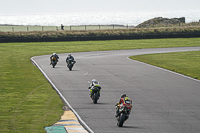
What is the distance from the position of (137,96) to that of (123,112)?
258 inches

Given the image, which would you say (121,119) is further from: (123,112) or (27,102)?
(27,102)

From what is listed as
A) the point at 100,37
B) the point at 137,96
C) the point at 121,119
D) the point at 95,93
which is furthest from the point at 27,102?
the point at 100,37

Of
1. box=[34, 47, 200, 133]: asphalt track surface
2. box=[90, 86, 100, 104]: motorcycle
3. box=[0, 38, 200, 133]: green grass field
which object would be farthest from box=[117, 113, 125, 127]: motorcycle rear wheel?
box=[90, 86, 100, 104]: motorcycle

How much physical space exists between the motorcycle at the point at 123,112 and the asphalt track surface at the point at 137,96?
10.4 inches

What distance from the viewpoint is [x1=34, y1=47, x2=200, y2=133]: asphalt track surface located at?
1459cm

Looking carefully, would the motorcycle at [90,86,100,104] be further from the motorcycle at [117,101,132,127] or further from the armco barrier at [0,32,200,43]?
the armco barrier at [0,32,200,43]

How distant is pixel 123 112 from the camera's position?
14.0 metres

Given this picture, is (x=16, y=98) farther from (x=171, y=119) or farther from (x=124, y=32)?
(x=124, y=32)

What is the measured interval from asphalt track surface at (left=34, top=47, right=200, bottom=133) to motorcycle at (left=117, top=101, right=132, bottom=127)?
26cm

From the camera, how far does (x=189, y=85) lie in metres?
24.4

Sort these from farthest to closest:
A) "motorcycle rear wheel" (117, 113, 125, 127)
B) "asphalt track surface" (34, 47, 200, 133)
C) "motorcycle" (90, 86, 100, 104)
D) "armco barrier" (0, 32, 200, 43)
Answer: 1. "armco barrier" (0, 32, 200, 43)
2. "motorcycle" (90, 86, 100, 104)
3. "asphalt track surface" (34, 47, 200, 133)
4. "motorcycle rear wheel" (117, 113, 125, 127)

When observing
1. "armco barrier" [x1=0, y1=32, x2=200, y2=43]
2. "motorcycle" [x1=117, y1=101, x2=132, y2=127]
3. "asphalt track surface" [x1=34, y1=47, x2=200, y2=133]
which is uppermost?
"armco barrier" [x1=0, y1=32, x2=200, y2=43]

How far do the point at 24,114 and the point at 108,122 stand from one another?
3873 millimetres

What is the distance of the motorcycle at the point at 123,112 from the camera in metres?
13.9
